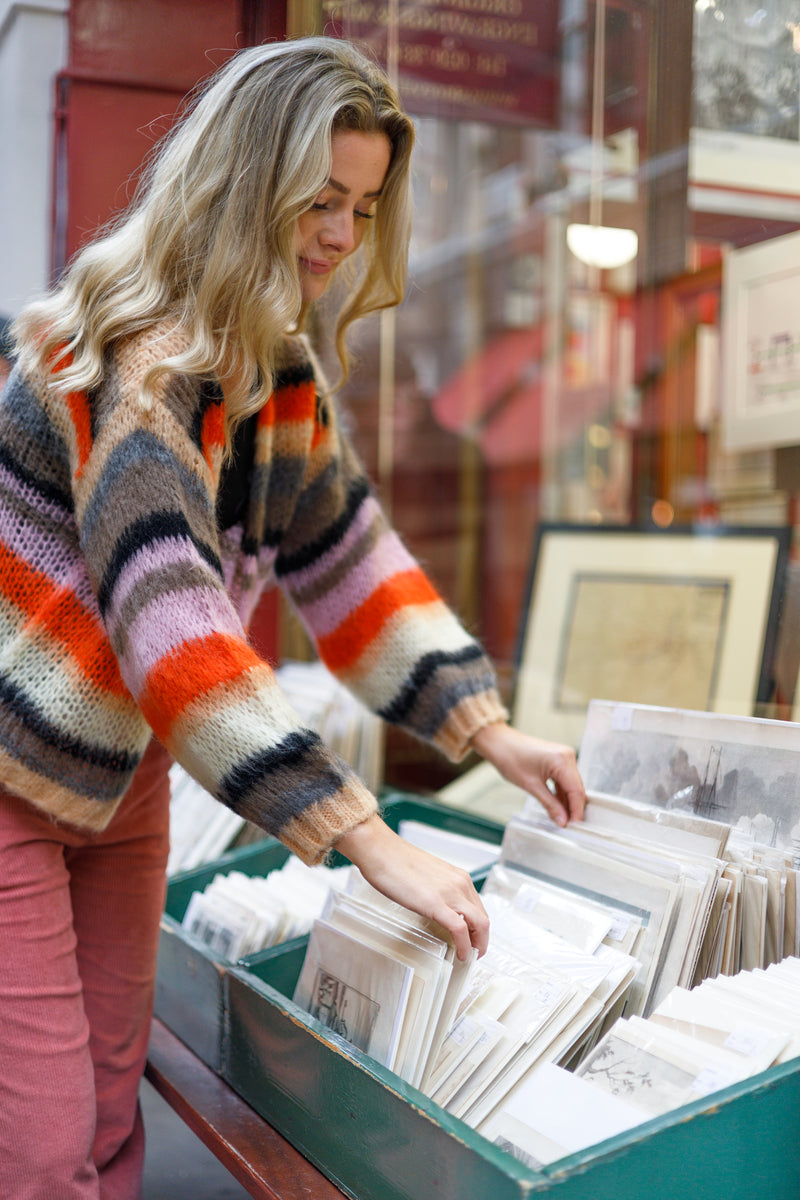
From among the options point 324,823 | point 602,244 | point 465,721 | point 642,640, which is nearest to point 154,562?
point 324,823

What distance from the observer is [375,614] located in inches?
60.0

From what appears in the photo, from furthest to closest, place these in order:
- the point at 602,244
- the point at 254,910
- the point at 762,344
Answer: the point at 602,244, the point at 762,344, the point at 254,910

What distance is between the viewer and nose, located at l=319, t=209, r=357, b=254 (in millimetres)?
1224

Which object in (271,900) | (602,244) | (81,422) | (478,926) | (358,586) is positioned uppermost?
(602,244)

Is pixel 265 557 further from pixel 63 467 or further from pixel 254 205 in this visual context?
pixel 254 205

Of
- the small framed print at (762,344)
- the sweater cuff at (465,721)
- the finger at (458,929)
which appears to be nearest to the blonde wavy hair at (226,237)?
the sweater cuff at (465,721)

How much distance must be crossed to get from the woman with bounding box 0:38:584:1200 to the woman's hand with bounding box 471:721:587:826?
373mm

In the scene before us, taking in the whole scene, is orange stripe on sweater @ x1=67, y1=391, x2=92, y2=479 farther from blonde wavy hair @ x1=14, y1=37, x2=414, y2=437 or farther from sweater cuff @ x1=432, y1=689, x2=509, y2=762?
sweater cuff @ x1=432, y1=689, x2=509, y2=762

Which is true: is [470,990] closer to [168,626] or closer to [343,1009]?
[343,1009]

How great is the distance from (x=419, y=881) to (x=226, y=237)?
72 centimetres

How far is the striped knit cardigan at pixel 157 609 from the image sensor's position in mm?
1079

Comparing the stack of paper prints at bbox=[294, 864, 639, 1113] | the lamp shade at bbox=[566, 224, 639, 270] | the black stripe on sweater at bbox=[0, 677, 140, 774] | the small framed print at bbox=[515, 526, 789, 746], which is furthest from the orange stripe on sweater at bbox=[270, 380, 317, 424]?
the lamp shade at bbox=[566, 224, 639, 270]

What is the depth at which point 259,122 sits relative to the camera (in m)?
1.17

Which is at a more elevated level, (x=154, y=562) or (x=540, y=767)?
(x=154, y=562)
